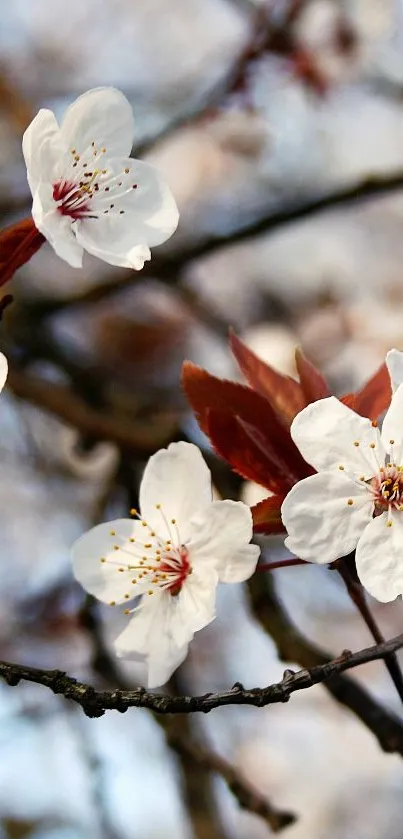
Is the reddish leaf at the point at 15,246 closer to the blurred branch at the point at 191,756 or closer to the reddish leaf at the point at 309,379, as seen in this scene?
the reddish leaf at the point at 309,379

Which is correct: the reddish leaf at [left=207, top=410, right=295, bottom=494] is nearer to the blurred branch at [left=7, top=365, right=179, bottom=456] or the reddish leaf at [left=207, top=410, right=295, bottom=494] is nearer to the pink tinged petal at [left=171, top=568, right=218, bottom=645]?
the pink tinged petal at [left=171, top=568, right=218, bottom=645]

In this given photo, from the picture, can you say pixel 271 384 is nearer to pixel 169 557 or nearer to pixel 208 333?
pixel 169 557

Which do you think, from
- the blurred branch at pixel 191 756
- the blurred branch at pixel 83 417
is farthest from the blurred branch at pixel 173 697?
the blurred branch at pixel 83 417

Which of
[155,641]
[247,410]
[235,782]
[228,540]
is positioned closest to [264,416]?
[247,410]

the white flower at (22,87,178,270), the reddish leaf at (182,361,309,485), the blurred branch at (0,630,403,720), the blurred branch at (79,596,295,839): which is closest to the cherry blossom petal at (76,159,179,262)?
the white flower at (22,87,178,270)

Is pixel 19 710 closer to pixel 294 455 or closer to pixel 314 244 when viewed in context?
pixel 294 455

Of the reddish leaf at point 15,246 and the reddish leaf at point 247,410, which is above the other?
the reddish leaf at point 15,246
